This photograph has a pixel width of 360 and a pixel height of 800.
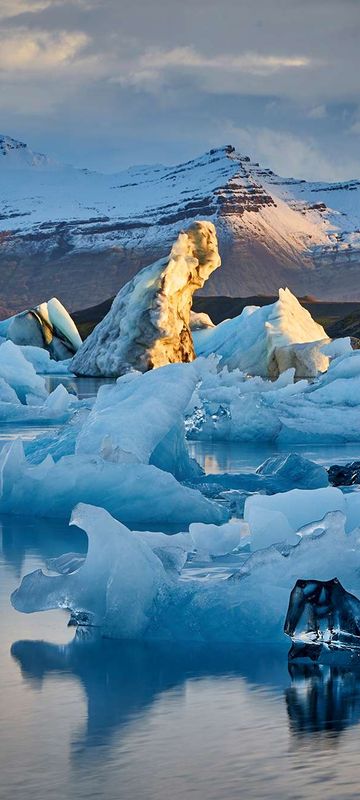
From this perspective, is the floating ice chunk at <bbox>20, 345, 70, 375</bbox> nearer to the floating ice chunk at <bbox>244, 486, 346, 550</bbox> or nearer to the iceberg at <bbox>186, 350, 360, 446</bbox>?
the iceberg at <bbox>186, 350, 360, 446</bbox>

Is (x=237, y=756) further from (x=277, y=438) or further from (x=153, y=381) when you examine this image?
(x=277, y=438)

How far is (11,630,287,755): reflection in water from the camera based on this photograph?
15.1 ft

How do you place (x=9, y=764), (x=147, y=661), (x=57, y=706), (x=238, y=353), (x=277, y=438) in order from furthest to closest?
(x=238, y=353) < (x=277, y=438) < (x=147, y=661) < (x=57, y=706) < (x=9, y=764)

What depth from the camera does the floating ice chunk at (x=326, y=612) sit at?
4.78 m

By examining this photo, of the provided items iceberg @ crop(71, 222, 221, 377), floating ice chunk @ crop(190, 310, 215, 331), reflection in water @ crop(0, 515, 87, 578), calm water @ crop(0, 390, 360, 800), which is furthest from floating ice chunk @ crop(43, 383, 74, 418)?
floating ice chunk @ crop(190, 310, 215, 331)

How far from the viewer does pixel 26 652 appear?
5.14 meters

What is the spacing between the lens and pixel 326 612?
4.79 metres

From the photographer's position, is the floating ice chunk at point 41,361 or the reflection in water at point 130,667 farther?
the floating ice chunk at point 41,361

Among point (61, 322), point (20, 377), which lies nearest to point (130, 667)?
point (20, 377)

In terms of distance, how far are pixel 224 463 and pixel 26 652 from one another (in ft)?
25.3

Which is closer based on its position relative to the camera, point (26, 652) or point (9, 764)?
point (9, 764)

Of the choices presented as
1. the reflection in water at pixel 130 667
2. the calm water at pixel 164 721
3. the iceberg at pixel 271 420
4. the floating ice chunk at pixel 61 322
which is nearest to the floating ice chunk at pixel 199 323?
the floating ice chunk at pixel 61 322

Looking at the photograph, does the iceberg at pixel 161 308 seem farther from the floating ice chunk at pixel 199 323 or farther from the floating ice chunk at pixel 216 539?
the floating ice chunk at pixel 216 539

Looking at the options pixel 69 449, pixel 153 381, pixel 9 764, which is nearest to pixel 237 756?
pixel 9 764
